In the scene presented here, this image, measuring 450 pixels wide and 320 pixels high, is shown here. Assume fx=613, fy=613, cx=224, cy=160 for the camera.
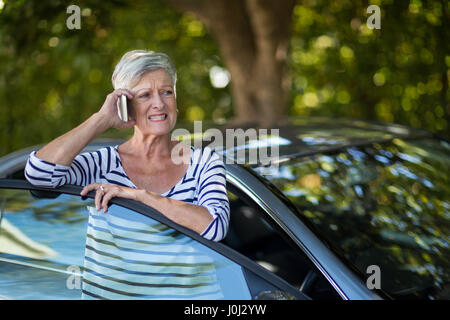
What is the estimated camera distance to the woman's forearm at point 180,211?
2018mm

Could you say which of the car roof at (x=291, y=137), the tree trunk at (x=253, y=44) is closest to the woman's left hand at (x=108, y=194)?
the car roof at (x=291, y=137)

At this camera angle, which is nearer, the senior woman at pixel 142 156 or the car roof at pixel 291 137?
the senior woman at pixel 142 156

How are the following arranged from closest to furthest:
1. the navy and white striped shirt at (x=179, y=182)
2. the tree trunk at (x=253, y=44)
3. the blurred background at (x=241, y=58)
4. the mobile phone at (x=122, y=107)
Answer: the navy and white striped shirt at (x=179, y=182) → the mobile phone at (x=122, y=107) → the blurred background at (x=241, y=58) → the tree trunk at (x=253, y=44)

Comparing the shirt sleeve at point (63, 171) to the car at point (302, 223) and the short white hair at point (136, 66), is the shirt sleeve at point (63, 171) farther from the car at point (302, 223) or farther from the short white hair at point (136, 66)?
the short white hair at point (136, 66)

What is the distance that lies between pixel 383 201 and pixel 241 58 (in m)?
2.81

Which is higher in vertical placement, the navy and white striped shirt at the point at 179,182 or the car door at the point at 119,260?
the navy and white striped shirt at the point at 179,182

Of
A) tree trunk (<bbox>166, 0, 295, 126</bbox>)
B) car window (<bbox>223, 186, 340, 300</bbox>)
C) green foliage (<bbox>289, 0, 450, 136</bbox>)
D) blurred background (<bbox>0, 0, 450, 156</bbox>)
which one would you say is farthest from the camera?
tree trunk (<bbox>166, 0, 295, 126</bbox>)

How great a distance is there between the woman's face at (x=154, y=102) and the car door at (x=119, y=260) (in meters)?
0.38

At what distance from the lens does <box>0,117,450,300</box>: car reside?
1991 millimetres

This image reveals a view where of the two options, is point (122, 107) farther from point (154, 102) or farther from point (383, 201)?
point (383, 201)

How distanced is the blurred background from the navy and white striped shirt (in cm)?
175

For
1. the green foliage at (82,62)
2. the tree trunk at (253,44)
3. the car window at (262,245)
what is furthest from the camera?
the tree trunk at (253,44)

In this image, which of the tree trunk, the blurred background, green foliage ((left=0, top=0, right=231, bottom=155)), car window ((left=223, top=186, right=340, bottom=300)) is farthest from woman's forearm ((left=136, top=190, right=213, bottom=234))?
the tree trunk

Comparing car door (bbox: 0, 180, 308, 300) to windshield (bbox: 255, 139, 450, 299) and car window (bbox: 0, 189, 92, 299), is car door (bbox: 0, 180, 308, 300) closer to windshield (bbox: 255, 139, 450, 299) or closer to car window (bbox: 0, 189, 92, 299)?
car window (bbox: 0, 189, 92, 299)
